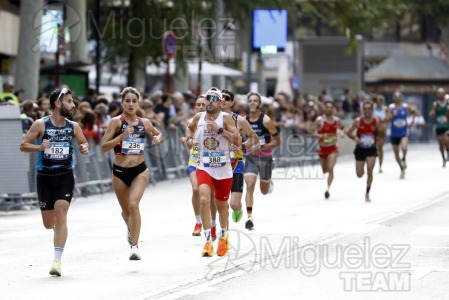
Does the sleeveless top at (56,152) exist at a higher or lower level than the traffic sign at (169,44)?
lower

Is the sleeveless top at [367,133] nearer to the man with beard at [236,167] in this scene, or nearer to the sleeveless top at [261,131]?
the sleeveless top at [261,131]

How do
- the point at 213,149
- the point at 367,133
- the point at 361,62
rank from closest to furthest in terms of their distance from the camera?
the point at 213,149, the point at 367,133, the point at 361,62

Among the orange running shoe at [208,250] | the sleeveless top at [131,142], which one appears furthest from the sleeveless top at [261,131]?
the sleeveless top at [131,142]

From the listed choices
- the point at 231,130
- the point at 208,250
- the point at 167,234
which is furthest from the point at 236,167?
the point at 208,250

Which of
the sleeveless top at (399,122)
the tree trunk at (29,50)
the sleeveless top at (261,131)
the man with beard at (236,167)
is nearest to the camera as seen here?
the man with beard at (236,167)

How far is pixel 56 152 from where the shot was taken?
14719mm

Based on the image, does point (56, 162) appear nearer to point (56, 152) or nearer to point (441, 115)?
point (56, 152)

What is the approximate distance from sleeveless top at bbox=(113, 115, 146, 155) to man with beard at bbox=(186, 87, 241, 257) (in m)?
0.90

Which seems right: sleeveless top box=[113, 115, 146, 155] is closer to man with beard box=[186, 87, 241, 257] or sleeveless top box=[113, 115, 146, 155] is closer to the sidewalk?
man with beard box=[186, 87, 241, 257]

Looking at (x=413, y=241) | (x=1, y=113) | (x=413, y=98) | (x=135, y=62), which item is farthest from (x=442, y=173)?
(x=413, y=98)

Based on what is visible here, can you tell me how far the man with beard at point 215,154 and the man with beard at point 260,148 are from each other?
3135 mm

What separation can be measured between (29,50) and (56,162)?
1751 centimetres

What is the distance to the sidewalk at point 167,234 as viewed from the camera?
44.6 ft

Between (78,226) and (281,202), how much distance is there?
5498 mm
